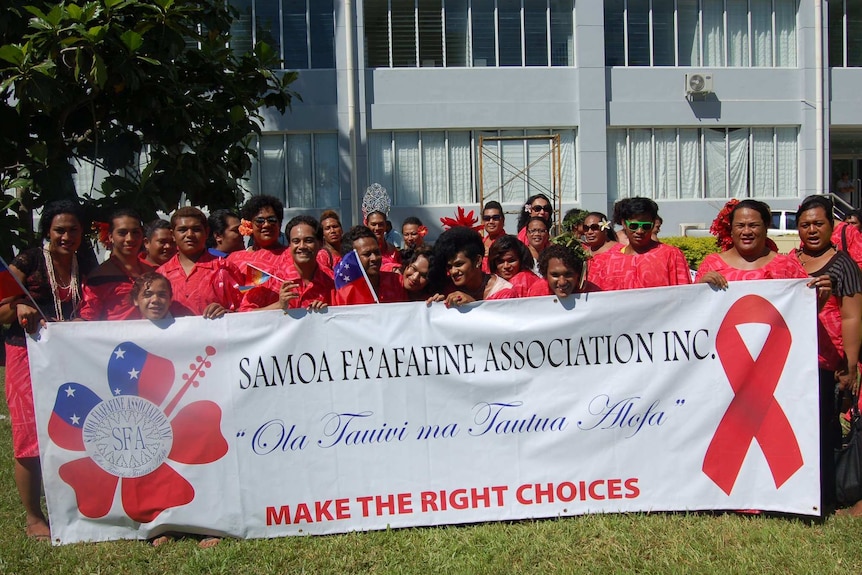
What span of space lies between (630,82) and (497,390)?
1456 cm

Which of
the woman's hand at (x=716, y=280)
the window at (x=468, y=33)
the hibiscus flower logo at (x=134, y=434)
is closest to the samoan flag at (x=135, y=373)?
the hibiscus flower logo at (x=134, y=434)

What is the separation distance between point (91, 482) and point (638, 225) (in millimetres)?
3516

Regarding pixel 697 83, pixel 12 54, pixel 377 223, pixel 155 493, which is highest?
pixel 697 83

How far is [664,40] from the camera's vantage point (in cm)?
1828

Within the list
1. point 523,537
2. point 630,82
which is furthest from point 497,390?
point 630,82

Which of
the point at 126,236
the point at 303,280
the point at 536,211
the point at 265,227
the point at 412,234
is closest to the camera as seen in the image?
the point at 126,236

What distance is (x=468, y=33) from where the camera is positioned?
1734cm

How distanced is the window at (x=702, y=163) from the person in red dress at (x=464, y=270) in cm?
1357

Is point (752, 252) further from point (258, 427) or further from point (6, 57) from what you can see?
point (6, 57)

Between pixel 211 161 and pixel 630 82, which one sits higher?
pixel 630 82

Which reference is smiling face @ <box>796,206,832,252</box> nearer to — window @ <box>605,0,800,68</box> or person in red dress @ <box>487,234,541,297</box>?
person in red dress @ <box>487,234,541,297</box>

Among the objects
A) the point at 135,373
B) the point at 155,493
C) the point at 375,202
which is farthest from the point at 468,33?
the point at 155,493

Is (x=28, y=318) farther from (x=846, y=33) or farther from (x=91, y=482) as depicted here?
(x=846, y=33)

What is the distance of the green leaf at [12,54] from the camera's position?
15.6 feet
